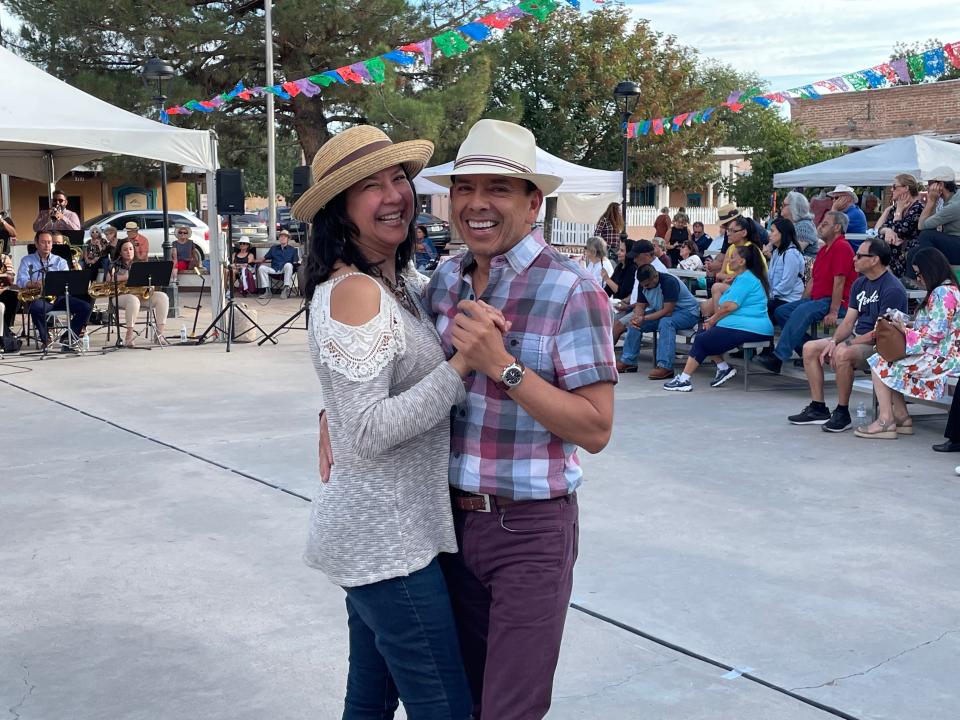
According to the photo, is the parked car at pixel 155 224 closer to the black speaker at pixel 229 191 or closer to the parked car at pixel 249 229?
the parked car at pixel 249 229

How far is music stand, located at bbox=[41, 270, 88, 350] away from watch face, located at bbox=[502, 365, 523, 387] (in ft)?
36.2

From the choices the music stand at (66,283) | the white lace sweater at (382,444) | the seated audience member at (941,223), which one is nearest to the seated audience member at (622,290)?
the seated audience member at (941,223)

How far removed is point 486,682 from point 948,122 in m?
30.6

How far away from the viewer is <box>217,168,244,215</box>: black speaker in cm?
1334

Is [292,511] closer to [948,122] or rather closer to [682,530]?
[682,530]

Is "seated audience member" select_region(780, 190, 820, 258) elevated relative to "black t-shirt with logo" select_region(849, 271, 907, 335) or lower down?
elevated

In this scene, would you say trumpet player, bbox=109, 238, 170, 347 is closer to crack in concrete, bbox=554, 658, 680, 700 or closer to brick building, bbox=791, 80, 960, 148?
crack in concrete, bbox=554, 658, 680, 700

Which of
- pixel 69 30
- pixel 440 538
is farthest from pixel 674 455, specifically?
pixel 69 30

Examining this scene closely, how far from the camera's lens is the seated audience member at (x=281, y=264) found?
67.3 feet

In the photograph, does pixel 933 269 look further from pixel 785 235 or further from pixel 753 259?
pixel 785 235

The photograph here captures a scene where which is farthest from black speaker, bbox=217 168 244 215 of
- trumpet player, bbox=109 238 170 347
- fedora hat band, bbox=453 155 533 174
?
fedora hat band, bbox=453 155 533 174

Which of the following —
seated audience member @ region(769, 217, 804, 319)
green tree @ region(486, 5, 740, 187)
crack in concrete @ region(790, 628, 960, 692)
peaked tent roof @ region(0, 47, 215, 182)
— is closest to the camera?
crack in concrete @ region(790, 628, 960, 692)

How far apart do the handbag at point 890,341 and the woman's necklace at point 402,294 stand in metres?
5.86

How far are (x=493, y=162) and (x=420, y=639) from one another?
98cm
